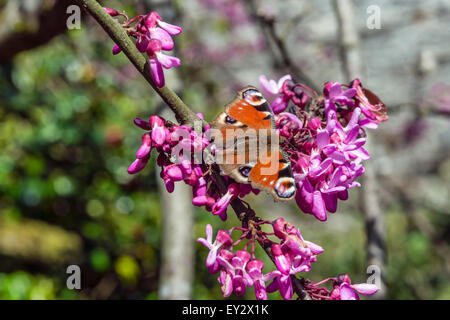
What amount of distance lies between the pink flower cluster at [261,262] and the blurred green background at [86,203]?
1.87 meters

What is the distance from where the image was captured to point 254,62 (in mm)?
5734

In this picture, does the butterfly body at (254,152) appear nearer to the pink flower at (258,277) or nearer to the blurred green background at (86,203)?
the pink flower at (258,277)

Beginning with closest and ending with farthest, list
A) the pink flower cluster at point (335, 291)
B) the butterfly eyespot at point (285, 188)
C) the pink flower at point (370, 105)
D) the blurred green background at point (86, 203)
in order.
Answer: the butterfly eyespot at point (285, 188)
the pink flower cluster at point (335, 291)
the pink flower at point (370, 105)
the blurred green background at point (86, 203)

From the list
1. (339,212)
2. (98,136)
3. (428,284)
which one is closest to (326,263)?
(428,284)

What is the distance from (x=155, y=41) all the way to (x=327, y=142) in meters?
0.46

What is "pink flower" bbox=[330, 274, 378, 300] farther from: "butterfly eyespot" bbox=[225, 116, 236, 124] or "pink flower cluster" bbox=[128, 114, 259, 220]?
"butterfly eyespot" bbox=[225, 116, 236, 124]

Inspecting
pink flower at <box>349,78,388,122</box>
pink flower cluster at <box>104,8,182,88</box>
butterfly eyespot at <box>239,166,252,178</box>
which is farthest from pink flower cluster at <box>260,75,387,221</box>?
pink flower cluster at <box>104,8,182,88</box>

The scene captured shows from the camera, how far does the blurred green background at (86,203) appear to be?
3256mm

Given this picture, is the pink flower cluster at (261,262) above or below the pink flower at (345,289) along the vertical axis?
above

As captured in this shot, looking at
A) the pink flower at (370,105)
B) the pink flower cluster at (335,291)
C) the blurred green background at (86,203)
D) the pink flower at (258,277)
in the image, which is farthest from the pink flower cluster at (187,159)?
the blurred green background at (86,203)

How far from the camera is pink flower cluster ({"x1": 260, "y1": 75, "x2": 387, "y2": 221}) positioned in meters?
1.01

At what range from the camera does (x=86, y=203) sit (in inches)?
140

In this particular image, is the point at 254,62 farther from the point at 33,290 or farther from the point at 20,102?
the point at 33,290

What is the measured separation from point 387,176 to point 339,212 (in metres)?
0.71
